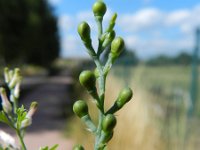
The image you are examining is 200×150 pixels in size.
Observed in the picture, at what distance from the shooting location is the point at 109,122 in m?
0.69

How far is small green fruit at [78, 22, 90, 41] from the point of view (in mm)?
763

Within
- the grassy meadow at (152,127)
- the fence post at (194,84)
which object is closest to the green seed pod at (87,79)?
the grassy meadow at (152,127)

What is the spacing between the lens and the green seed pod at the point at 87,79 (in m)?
0.72

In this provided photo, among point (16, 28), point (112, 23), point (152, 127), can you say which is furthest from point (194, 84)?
point (16, 28)

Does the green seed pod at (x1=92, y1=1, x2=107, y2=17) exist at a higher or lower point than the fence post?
higher

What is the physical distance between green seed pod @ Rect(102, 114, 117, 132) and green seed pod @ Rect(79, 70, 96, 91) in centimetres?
5

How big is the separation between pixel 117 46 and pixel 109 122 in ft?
0.38

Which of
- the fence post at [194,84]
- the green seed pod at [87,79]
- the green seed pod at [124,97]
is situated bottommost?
the fence post at [194,84]

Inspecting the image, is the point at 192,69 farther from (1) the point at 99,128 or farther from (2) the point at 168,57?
(1) the point at 99,128

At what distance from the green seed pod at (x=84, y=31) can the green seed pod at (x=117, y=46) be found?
0.04 meters

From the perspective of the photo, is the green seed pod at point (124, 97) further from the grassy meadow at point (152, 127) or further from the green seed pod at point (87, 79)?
the grassy meadow at point (152, 127)

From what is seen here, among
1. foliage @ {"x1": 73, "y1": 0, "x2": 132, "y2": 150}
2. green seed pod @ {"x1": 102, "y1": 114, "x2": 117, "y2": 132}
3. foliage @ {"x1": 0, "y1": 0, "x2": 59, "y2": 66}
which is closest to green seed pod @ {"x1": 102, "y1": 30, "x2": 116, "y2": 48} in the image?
foliage @ {"x1": 73, "y1": 0, "x2": 132, "y2": 150}

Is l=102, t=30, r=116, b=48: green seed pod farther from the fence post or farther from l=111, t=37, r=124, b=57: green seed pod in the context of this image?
the fence post

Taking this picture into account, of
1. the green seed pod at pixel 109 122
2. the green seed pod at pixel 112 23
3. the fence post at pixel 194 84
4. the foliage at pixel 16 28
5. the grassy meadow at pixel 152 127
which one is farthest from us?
the foliage at pixel 16 28
